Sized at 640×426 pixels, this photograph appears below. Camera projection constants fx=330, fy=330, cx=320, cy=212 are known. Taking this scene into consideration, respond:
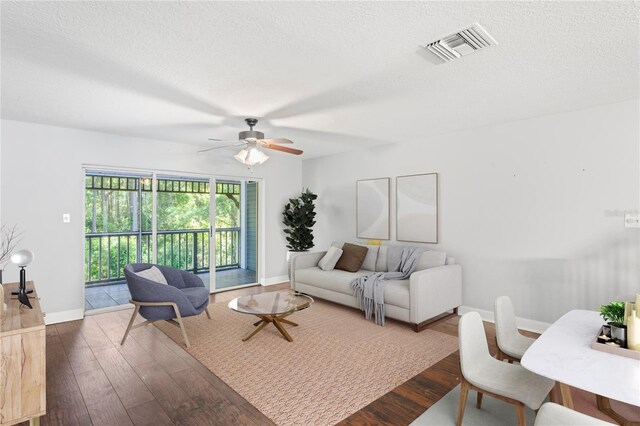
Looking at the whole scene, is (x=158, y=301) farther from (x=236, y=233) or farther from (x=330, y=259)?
(x=236, y=233)

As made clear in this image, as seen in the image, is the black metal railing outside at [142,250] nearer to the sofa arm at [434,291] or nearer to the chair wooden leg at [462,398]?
the sofa arm at [434,291]

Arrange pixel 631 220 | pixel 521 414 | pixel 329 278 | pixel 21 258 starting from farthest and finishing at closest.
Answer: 1. pixel 329 278
2. pixel 631 220
3. pixel 21 258
4. pixel 521 414

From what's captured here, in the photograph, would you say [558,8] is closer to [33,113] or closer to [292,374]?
[292,374]

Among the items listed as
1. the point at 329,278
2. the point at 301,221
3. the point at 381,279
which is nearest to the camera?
the point at 381,279

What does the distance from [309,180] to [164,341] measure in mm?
3995

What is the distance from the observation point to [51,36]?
2.05m

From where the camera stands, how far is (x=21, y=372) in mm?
1914

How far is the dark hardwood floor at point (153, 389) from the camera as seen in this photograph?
7.25 feet

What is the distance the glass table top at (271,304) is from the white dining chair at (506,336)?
185 centimetres

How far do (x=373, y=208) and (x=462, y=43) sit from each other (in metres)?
3.48

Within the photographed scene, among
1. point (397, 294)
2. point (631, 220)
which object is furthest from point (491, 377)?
point (631, 220)

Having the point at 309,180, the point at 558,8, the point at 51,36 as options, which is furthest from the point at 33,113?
the point at 558,8

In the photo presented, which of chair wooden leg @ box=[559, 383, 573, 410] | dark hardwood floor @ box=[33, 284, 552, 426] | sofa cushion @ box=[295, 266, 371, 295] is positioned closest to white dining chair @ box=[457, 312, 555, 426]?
chair wooden leg @ box=[559, 383, 573, 410]

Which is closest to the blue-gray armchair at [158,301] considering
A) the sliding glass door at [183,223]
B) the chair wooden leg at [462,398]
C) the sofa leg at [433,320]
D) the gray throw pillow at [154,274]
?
the gray throw pillow at [154,274]
